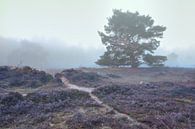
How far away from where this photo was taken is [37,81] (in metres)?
37.8

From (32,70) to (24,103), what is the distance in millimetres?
20635

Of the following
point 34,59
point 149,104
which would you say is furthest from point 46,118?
point 34,59

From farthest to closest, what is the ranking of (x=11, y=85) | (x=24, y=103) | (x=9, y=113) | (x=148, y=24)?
(x=148, y=24), (x=11, y=85), (x=24, y=103), (x=9, y=113)

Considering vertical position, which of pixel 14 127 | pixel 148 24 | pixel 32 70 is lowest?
pixel 14 127

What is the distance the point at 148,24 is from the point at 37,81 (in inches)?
1193

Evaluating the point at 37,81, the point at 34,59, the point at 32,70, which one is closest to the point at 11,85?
the point at 37,81

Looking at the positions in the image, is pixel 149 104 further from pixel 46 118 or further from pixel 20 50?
pixel 20 50

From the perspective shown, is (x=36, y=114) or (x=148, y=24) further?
(x=148, y=24)

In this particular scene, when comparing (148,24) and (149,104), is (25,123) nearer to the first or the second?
(149,104)

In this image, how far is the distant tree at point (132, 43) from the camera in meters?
59.1

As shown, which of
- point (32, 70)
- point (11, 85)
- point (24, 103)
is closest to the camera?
point (24, 103)

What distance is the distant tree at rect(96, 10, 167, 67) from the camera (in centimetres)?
5912

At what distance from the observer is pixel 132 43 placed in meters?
59.7

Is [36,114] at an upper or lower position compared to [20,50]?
lower
